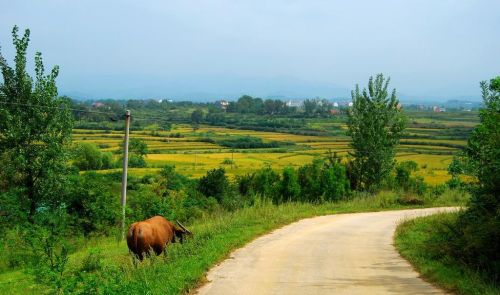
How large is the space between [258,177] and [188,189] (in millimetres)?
5816

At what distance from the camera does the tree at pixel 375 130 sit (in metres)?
31.0

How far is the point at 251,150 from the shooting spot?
214 feet

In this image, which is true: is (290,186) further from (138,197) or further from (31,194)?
(31,194)

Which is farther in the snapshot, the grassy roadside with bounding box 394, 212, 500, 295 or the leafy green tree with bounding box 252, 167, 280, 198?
the leafy green tree with bounding box 252, 167, 280, 198

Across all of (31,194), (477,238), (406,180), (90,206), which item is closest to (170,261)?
(477,238)

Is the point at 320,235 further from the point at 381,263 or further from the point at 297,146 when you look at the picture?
the point at 297,146

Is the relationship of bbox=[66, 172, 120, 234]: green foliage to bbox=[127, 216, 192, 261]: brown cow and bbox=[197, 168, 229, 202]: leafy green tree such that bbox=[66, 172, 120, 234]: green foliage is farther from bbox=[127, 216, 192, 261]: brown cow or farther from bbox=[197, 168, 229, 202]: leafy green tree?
bbox=[197, 168, 229, 202]: leafy green tree

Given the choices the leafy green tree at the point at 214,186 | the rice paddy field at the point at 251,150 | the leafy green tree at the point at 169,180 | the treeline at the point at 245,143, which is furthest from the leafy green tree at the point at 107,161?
the leafy green tree at the point at 214,186

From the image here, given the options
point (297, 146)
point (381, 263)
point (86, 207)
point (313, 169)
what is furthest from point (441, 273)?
point (297, 146)

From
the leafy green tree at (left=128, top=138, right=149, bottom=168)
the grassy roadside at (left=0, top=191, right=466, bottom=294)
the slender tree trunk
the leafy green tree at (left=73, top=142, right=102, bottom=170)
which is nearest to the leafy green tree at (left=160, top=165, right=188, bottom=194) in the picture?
the grassy roadside at (left=0, top=191, right=466, bottom=294)

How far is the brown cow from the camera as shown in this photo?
13.6 meters

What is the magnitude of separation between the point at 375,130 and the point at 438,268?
20.7 meters

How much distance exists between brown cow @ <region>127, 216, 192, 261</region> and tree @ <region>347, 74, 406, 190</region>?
60.9 feet

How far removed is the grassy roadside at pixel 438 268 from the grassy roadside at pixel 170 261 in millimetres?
4224
